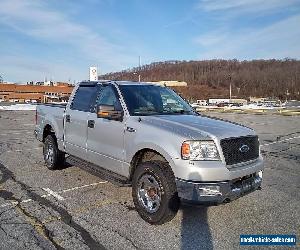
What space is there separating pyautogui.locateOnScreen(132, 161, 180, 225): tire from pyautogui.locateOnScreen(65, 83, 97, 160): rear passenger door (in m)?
1.76

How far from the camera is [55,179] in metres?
7.15

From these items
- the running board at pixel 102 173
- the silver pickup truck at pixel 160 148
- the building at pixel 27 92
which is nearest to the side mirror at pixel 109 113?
the silver pickup truck at pixel 160 148

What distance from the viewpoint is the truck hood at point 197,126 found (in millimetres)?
4711

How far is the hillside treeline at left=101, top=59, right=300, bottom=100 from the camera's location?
516 feet

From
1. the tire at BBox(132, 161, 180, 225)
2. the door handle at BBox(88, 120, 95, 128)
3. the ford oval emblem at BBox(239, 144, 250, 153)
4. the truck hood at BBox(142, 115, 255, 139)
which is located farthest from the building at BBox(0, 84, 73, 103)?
the ford oval emblem at BBox(239, 144, 250, 153)

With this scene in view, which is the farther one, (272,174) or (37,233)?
(272,174)

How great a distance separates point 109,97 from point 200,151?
2.22 metres

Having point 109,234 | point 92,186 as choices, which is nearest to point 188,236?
point 109,234

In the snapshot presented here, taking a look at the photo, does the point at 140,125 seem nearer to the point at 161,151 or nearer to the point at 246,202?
the point at 161,151

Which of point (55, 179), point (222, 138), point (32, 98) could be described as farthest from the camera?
point (32, 98)

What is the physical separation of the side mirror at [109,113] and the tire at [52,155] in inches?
98.3

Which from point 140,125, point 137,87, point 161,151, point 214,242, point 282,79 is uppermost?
point 282,79

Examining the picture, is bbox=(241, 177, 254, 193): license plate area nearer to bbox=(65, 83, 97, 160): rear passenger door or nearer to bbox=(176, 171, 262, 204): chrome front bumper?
bbox=(176, 171, 262, 204): chrome front bumper

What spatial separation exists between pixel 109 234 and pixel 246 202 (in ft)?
8.09
